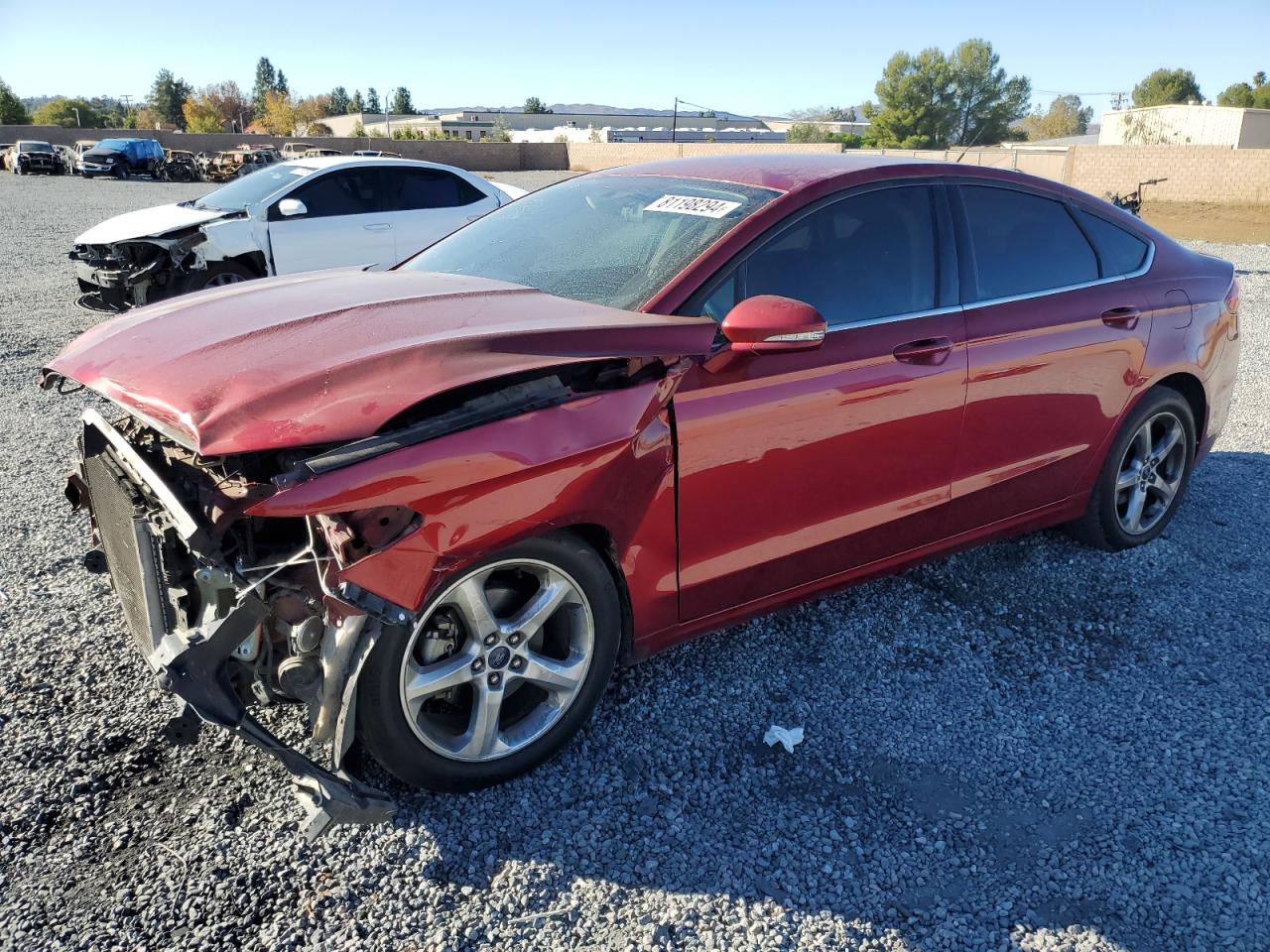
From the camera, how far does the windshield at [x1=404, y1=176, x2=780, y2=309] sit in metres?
3.19

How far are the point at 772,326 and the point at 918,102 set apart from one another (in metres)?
100

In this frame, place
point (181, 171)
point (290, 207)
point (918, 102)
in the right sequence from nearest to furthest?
point (290, 207), point (181, 171), point (918, 102)

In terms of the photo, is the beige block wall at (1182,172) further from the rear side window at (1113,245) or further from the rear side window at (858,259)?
the rear side window at (858,259)

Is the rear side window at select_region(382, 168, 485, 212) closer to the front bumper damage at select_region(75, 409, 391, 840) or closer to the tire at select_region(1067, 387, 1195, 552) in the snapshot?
the tire at select_region(1067, 387, 1195, 552)

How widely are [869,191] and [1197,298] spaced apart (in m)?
2.05

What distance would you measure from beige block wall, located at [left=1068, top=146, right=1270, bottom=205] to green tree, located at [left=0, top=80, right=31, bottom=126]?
7337 cm

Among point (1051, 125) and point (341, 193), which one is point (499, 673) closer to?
point (341, 193)

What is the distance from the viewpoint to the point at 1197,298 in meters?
4.45

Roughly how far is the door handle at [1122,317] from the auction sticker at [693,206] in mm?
1858

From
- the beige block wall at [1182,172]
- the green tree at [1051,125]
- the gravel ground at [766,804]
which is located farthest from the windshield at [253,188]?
the green tree at [1051,125]

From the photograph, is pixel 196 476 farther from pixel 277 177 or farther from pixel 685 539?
pixel 277 177

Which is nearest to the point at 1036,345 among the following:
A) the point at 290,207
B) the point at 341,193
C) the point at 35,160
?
the point at 290,207

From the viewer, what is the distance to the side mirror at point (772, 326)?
2.88 m

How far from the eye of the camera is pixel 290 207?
8906 millimetres
